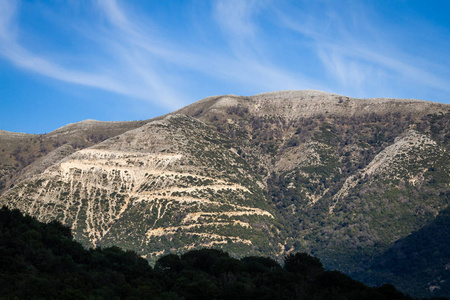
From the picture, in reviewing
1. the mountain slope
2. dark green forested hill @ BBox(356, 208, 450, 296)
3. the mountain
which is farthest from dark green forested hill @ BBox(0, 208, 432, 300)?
the mountain slope

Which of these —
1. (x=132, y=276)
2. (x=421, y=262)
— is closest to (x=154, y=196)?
(x=421, y=262)

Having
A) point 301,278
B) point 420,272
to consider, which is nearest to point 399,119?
point 420,272

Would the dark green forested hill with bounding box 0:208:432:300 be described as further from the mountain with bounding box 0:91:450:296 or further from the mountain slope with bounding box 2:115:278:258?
the mountain slope with bounding box 2:115:278:258

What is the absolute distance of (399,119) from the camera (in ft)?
581

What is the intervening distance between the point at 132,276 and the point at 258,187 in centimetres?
9811

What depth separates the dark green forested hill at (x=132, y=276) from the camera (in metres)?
52.7

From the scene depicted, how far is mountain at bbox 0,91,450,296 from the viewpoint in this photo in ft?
414

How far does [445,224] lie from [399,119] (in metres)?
60.2

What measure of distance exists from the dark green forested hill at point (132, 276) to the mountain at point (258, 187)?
40100 millimetres

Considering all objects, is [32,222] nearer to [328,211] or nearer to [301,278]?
[301,278]

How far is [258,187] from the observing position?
160 meters

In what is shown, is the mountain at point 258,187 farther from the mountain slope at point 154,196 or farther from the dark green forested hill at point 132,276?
the dark green forested hill at point 132,276

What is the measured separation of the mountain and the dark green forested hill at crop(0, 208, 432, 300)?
132ft

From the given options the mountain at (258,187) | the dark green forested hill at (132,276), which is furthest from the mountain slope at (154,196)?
the dark green forested hill at (132,276)
